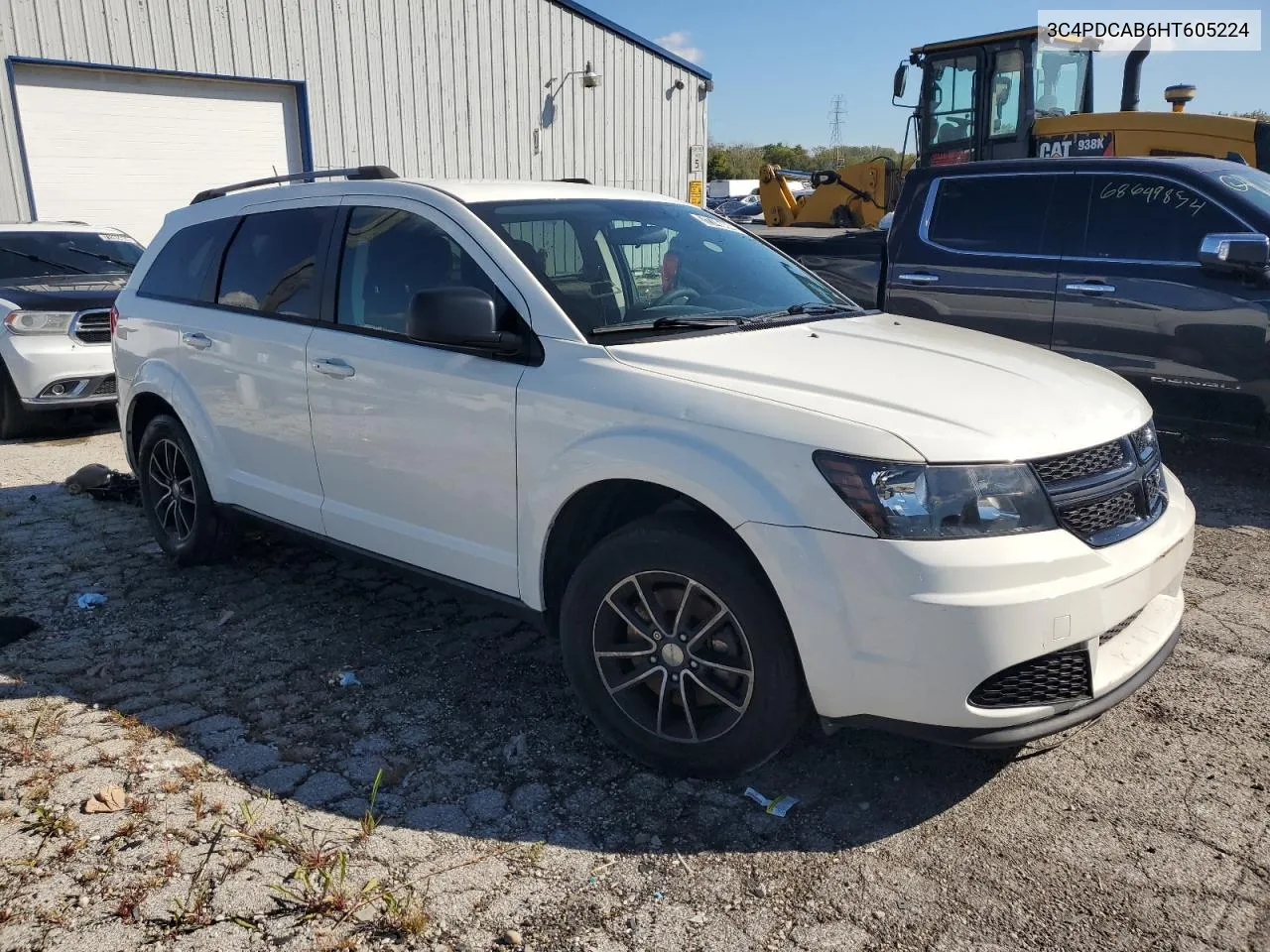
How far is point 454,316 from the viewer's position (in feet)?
11.0

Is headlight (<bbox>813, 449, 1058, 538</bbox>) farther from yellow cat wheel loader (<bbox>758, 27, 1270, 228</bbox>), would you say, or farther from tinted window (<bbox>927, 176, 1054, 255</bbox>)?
yellow cat wheel loader (<bbox>758, 27, 1270, 228</bbox>)

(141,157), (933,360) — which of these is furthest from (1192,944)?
(141,157)

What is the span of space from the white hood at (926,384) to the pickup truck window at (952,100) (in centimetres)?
981

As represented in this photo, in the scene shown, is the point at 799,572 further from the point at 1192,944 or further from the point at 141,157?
the point at 141,157

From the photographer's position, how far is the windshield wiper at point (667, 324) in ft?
11.4

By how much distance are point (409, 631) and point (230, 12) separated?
11297 millimetres

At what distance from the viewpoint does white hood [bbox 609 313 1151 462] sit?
111 inches

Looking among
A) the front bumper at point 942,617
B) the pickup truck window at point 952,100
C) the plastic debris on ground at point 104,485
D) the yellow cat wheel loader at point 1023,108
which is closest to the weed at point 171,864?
the front bumper at point 942,617

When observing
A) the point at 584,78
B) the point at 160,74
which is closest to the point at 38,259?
the point at 160,74

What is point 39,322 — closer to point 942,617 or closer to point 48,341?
point 48,341

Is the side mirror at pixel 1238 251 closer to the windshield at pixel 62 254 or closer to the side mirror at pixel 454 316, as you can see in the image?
the side mirror at pixel 454 316

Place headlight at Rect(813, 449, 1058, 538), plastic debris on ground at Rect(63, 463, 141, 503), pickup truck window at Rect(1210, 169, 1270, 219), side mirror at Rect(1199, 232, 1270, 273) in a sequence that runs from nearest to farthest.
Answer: headlight at Rect(813, 449, 1058, 538), side mirror at Rect(1199, 232, 1270, 273), pickup truck window at Rect(1210, 169, 1270, 219), plastic debris on ground at Rect(63, 463, 141, 503)

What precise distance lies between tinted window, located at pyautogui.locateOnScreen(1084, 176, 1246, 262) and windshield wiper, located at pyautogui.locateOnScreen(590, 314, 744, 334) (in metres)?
3.99

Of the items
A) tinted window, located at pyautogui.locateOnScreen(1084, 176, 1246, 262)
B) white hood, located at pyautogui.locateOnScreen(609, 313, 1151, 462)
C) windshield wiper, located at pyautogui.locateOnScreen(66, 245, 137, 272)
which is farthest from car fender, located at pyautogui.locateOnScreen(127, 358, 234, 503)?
tinted window, located at pyautogui.locateOnScreen(1084, 176, 1246, 262)
